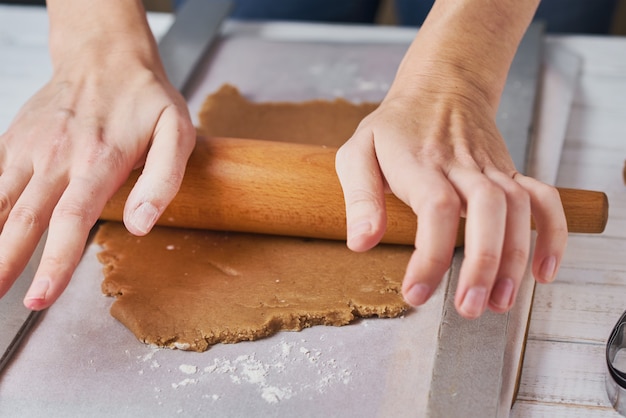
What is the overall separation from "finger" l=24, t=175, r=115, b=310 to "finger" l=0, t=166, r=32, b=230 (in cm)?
9

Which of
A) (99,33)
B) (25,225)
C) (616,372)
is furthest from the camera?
(99,33)

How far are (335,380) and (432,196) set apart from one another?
12.3 inches

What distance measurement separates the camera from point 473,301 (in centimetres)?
94

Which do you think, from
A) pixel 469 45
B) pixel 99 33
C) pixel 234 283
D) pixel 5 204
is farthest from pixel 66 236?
pixel 469 45

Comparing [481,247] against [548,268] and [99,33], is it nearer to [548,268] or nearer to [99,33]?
[548,268]

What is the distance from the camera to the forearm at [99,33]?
1.47m

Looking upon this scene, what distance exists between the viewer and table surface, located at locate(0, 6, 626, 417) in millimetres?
1119

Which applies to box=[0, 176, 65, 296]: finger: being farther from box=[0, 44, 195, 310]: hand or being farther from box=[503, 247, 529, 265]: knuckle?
box=[503, 247, 529, 265]: knuckle

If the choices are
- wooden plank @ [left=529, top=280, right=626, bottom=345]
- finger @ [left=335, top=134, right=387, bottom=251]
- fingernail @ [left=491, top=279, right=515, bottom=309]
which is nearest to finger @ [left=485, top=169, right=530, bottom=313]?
fingernail @ [left=491, top=279, right=515, bottom=309]

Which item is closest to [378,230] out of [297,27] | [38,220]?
[38,220]

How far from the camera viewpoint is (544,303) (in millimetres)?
1277

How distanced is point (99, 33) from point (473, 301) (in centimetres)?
96

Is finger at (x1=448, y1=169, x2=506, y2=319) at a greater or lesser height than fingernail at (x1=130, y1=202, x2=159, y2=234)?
greater

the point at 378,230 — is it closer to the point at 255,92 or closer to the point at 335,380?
the point at 335,380
